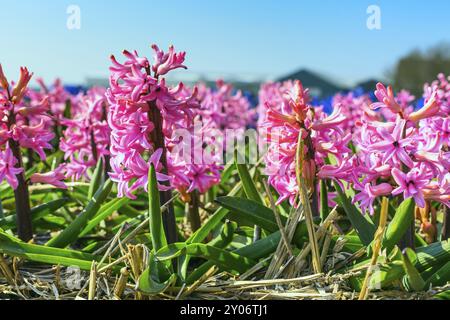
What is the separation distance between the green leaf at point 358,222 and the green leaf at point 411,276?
0.15 m

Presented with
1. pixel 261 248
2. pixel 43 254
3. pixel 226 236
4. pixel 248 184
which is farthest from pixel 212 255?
pixel 43 254

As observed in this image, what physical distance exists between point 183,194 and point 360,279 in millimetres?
858

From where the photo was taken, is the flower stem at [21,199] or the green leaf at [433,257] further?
the flower stem at [21,199]

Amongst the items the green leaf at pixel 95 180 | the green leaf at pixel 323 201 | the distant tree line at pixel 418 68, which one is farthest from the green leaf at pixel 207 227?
the distant tree line at pixel 418 68

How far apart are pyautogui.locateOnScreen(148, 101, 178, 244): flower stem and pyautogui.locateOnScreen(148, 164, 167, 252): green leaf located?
13 centimetres

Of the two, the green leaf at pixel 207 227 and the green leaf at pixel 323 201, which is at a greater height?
the green leaf at pixel 323 201

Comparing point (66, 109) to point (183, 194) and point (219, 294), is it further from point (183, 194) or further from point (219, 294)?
point (219, 294)

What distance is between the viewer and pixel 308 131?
2012mm

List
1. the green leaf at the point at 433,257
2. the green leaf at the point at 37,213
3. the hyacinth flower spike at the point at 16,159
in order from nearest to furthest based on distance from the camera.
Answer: the green leaf at the point at 433,257 → the hyacinth flower spike at the point at 16,159 → the green leaf at the point at 37,213

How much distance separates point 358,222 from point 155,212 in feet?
2.24

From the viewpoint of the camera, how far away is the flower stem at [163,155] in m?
2.01

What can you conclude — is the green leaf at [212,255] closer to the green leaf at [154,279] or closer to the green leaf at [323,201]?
the green leaf at [154,279]
